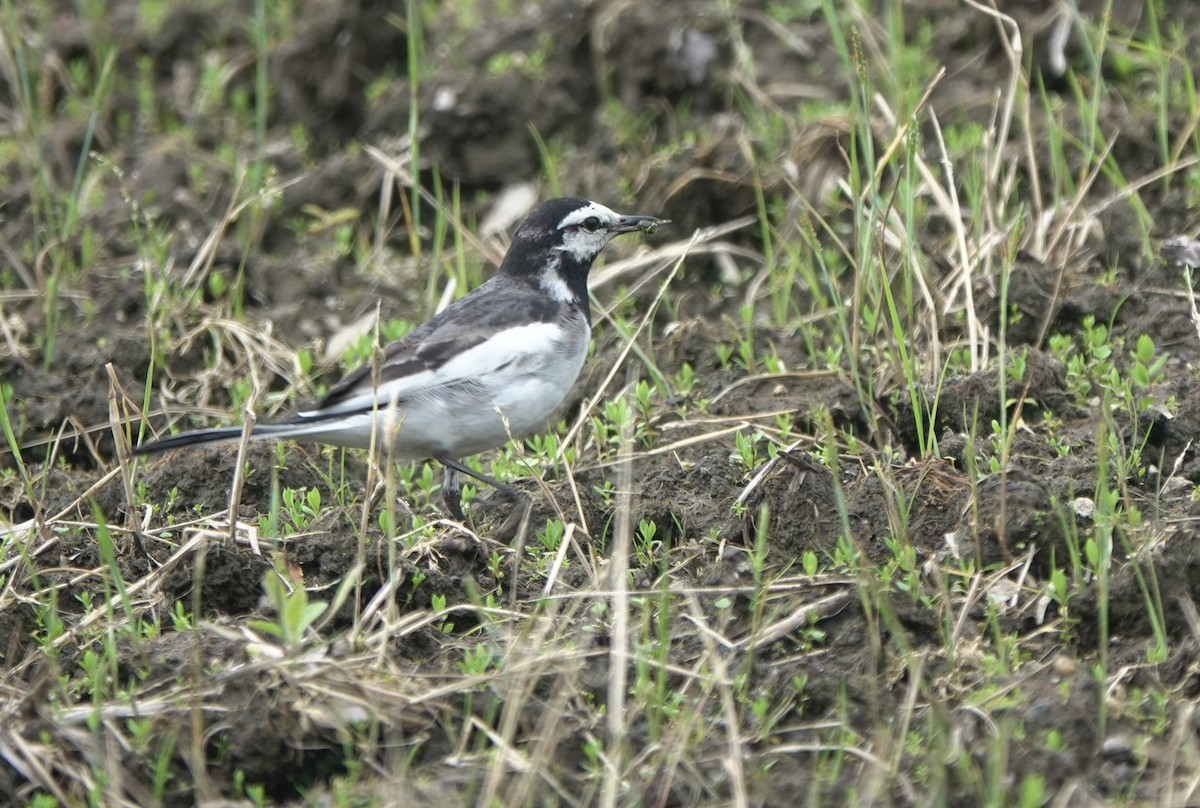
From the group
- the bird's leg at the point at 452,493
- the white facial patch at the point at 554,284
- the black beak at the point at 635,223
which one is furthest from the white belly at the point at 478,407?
the black beak at the point at 635,223

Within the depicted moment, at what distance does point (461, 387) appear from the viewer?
557 centimetres

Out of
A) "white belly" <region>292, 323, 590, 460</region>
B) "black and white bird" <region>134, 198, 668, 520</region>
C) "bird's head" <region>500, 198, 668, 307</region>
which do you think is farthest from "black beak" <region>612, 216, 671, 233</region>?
"white belly" <region>292, 323, 590, 460</region>

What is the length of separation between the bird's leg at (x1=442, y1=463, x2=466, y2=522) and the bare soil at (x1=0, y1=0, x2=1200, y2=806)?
0.09m

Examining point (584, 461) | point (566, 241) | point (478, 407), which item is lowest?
point (584, 461)

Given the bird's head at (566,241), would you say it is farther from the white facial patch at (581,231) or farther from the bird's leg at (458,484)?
the bird's leg at (458,484)

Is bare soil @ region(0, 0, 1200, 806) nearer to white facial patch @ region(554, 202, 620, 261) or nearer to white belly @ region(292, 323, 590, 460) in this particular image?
white belly @ region(292, 323, 590, 460)

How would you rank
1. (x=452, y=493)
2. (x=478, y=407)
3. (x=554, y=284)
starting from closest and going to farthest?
(x=478, y=407) < (x=452, y=493) < (x=554, y=284)

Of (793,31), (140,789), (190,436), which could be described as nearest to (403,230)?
(793,31)

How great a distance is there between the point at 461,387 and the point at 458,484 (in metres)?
0.43

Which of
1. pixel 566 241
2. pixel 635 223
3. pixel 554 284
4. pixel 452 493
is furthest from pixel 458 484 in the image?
pixel 635 223

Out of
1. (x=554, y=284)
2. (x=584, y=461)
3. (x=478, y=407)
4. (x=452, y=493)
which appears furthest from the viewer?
(x=554, y=284)

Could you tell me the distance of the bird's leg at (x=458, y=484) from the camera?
5.61 m

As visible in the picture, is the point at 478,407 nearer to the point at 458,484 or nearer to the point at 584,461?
the point at 458,484

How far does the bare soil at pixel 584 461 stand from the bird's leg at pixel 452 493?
0.09m
